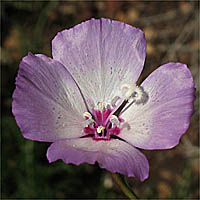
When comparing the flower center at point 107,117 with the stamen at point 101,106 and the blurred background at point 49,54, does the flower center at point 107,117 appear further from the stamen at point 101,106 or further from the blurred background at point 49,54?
the blurred background at point 49,54

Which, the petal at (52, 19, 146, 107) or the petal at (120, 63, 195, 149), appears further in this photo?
the petal at (52, 19, 146, 107)

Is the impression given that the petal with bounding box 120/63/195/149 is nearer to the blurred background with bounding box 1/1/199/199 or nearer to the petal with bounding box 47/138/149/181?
the petal with bounding box 47/138/149/181

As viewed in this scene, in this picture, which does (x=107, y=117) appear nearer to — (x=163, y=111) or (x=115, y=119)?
(x=115, y=119)

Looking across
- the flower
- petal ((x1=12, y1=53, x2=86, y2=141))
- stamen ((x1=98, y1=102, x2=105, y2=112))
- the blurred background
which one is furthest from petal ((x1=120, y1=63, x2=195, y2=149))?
the blurred background

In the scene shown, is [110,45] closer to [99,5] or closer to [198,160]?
[198,160]

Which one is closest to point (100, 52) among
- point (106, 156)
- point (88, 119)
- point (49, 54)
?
point (88, 119)

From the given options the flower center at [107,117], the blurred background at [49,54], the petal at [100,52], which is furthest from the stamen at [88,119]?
the blurred background at [49,54]
